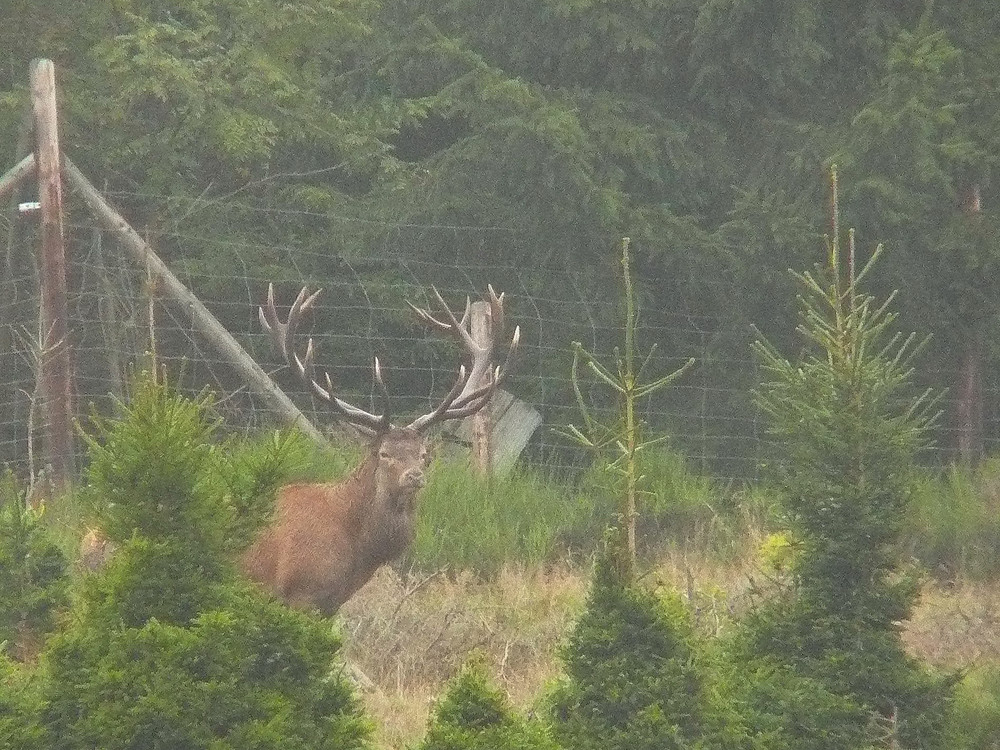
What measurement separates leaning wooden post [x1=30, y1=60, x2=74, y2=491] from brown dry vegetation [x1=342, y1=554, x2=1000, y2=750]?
185 cm

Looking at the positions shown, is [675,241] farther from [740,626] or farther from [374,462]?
[740,626]

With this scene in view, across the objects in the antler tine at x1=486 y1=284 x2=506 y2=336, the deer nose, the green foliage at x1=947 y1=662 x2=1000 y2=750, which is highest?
the antler tine at x1=486 y1=284 x2=506 y2=336

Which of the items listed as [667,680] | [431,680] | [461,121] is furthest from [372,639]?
[461,121]

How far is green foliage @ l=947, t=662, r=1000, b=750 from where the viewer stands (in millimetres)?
5031

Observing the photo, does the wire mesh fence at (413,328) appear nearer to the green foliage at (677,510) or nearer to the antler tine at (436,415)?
the green foliage at (677,510)

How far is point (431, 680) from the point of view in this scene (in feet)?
24.7

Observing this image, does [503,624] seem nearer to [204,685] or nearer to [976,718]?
[976,718]

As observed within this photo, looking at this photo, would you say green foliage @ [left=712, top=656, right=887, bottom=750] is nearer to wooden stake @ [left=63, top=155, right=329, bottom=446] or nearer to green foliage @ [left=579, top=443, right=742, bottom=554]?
green foliage @ [left=579, top=443, right=742, bottom=554]

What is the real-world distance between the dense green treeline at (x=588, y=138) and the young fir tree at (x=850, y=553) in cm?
631

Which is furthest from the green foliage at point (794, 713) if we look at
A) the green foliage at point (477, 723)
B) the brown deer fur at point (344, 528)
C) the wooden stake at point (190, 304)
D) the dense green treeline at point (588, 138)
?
the dense green treeline at point (588, 138)

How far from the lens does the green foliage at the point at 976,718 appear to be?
503 centimetres

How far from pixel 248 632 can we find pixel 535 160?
8.28m

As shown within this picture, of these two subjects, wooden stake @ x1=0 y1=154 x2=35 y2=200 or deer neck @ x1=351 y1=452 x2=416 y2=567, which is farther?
wooden stake @ x1=0 y1=154 x2=35 y2=200

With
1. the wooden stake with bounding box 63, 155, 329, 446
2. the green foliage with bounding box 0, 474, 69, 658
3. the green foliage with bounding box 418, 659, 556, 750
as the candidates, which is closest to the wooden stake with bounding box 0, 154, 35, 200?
the wooden stake with bounding box 63, 155, 329, 446
